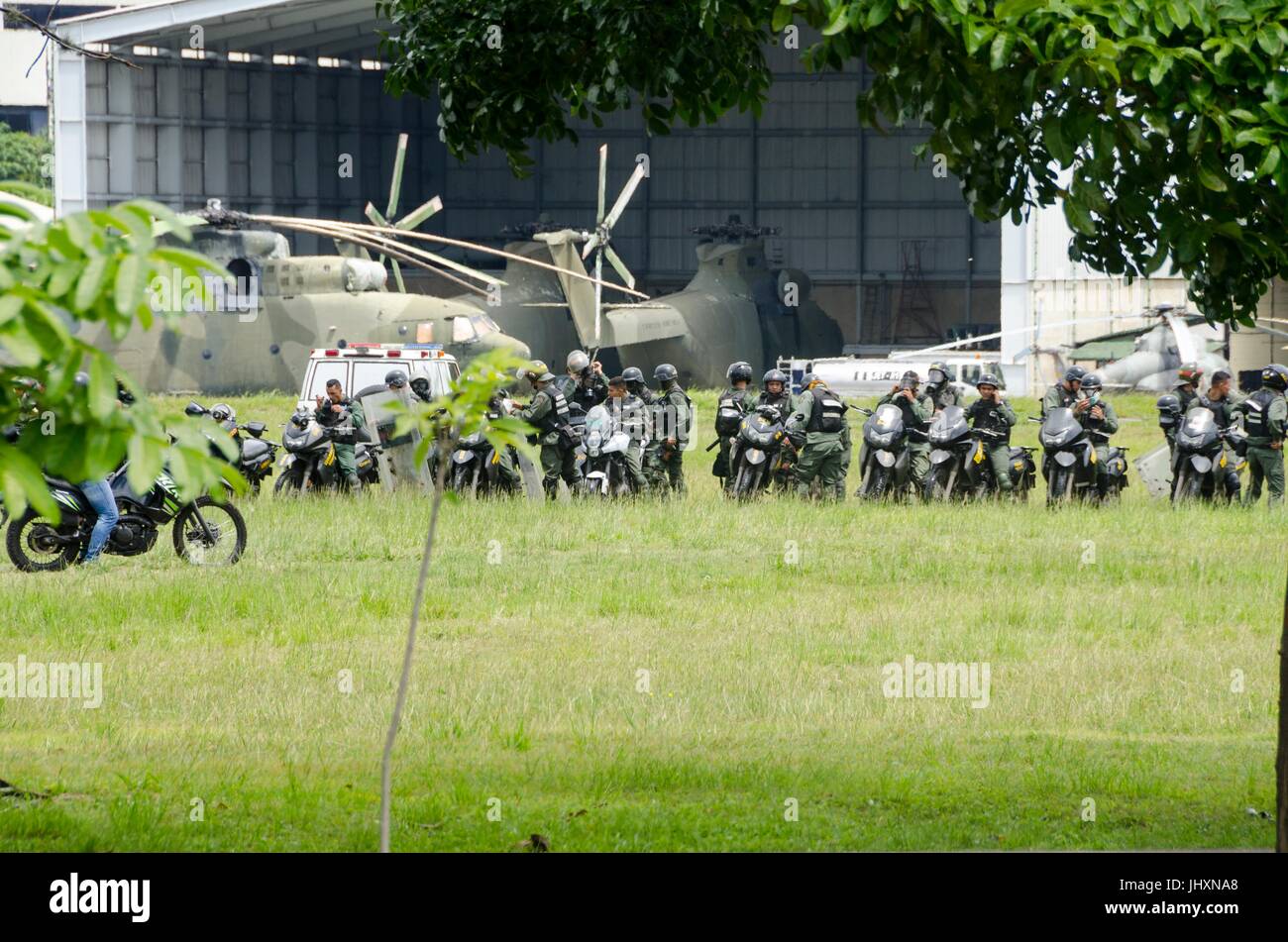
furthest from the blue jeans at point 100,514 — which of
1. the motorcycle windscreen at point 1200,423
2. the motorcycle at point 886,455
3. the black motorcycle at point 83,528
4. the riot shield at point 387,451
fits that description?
the motorcycle windscreen at point 1200,423

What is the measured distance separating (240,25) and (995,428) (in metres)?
28.8

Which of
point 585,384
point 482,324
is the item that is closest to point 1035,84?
point 585,384

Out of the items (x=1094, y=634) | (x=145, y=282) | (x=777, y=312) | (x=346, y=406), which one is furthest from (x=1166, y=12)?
(x=777, y=312)

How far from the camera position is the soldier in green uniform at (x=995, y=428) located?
63.2ft

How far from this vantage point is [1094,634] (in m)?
11.4

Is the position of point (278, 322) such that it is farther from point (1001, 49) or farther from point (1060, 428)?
point (1001, 49)

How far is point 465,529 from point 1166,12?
1200 centimetres

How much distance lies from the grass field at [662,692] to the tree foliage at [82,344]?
325 centimetres

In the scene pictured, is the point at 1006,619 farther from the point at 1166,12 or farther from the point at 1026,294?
the point at 1026,294

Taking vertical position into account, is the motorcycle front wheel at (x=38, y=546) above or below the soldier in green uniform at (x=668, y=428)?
below

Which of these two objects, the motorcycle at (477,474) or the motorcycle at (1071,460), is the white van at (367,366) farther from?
the motorcycle at (1071,460)

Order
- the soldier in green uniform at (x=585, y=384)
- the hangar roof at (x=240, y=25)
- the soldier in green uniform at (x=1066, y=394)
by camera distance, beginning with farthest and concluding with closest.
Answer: the hangar roof at (x=240, y=25), the soldier in green uniform at (x=585, y=384), the soldier in green uniform at (x=1066, y=394)

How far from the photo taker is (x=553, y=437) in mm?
19906

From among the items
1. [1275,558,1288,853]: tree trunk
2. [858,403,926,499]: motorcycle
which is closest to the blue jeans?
[858,403,926,499]: motorcycle
